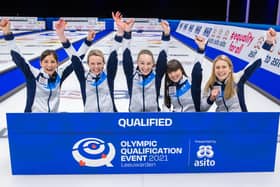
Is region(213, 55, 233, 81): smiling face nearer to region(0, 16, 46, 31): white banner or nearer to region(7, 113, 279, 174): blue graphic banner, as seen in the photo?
region(7, 113, 279, 174): blue graphic banner

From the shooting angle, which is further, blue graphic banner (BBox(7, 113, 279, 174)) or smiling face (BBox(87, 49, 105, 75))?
smiling face (BBox(87, 49, 105, 75))

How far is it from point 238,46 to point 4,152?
Answer: 383 centimetres

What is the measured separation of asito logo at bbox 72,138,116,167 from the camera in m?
1.98

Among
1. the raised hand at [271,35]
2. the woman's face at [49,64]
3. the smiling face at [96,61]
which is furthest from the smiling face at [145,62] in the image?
the raised hand at [271,35]

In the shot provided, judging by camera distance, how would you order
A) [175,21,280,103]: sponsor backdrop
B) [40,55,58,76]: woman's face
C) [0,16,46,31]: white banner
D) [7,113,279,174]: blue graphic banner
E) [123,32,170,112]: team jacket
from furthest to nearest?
[0,16,46,31]: white banner < [175,21,280,103]: sponsor backdrop < [123,32,170,112]: team jacket < [40,55,58,76]: woman's face < [7,113,279,174]: blue graphic banner

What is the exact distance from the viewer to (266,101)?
378cm

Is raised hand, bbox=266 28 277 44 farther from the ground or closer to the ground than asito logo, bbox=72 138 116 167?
farther from the ground

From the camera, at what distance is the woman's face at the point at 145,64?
241 cm

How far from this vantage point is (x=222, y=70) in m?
2.25

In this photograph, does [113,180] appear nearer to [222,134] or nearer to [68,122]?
[68,122]

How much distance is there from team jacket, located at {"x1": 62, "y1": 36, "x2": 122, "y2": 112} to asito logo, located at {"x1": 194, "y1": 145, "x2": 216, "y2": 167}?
2.51ft

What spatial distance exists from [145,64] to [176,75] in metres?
0.22

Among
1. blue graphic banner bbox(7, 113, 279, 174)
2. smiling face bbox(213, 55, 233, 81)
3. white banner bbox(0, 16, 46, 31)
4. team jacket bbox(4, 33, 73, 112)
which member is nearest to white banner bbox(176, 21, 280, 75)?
smiling face bbox(213, 55, 233, 81)

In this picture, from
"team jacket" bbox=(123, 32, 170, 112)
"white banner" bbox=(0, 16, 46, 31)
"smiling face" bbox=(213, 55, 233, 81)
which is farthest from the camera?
"white banner" bbox=(0, 16, 46, 31)
